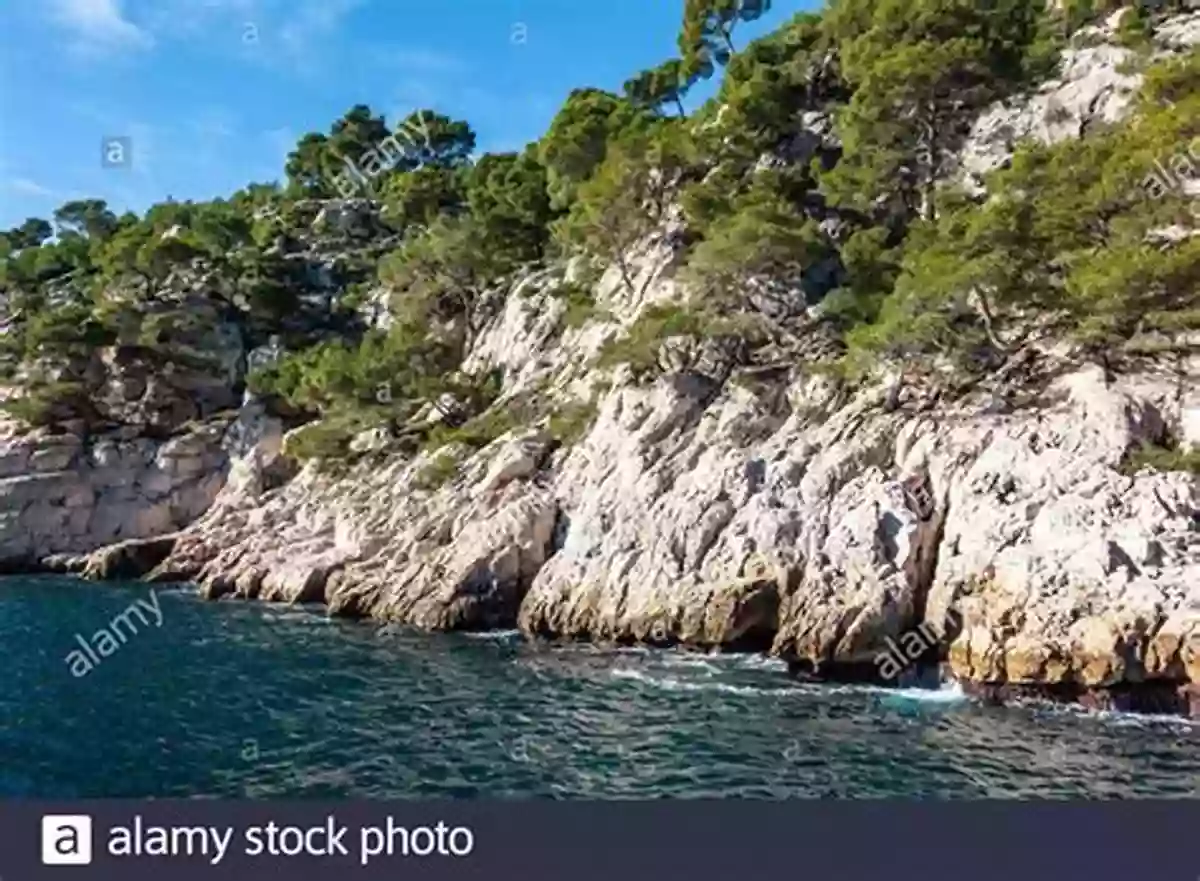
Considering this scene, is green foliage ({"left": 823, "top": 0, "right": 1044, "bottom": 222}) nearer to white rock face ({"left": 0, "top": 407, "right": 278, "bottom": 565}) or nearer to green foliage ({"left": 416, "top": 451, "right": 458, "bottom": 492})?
green foliage ({"left": 416, "top": 451, "right": 458, "bottom": 492})

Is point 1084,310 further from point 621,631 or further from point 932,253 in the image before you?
point 621,631

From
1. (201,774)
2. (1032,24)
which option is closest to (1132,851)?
(201,774)

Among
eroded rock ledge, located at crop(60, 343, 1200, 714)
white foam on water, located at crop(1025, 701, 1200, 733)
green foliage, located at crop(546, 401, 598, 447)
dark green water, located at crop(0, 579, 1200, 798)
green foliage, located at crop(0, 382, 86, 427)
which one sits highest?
green foliage, located at crop(0, 382, 86, 427)

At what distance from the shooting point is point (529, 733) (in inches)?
291

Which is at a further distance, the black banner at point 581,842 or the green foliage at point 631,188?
the green foliage at point 631,188

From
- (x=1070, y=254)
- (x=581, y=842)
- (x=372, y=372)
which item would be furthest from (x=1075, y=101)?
(x=581, y=842)

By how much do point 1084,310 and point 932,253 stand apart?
186cm

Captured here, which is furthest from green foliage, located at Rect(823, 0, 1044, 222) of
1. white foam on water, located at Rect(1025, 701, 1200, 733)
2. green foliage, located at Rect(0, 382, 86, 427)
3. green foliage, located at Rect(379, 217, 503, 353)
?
green foliage, located at Rect(0, 382, 86, 427)

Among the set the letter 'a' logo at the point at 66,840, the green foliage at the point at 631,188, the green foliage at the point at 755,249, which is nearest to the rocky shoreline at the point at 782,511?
the green foliage at the point at 631,188

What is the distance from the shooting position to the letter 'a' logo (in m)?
3.12

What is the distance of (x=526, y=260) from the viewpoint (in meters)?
21.8

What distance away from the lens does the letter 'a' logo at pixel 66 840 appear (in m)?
3.12

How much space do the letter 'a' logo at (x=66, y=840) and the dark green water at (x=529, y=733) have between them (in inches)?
107

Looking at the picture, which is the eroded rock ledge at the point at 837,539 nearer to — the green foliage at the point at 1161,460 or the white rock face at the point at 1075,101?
the green foliage at the point at 1161,460
